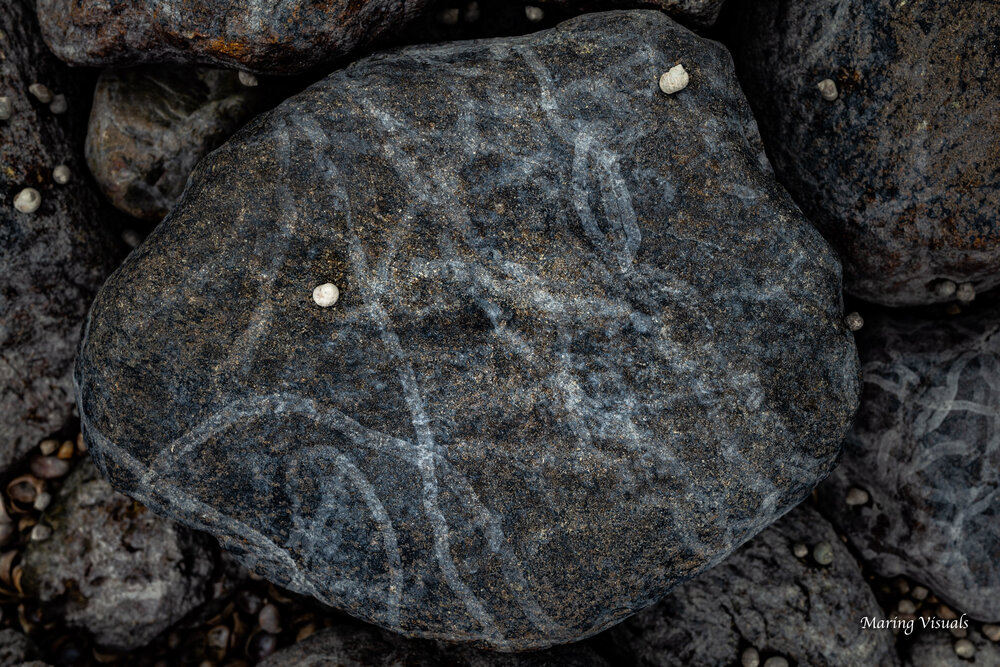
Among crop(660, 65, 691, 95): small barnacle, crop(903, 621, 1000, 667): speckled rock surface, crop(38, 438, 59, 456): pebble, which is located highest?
crop(660, 65, 691, 95): small barnacle

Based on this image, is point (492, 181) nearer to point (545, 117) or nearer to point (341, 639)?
point (545, 117)

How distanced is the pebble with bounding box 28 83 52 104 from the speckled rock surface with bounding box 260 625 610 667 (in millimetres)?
2481

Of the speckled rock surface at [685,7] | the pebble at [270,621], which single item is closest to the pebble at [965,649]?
the speckled rock surface at [685,7]

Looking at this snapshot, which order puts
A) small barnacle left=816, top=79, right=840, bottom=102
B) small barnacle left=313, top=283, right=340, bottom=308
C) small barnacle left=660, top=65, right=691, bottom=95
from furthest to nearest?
small barnacle left=816, top=79, right=840, bottom=102 < small barnacle left=660, top=65, right=691, bottom=95 < small barnacle left=313, top=283, right=340, bottom=308

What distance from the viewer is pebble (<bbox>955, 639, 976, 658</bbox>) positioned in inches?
126

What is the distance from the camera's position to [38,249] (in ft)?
9.26

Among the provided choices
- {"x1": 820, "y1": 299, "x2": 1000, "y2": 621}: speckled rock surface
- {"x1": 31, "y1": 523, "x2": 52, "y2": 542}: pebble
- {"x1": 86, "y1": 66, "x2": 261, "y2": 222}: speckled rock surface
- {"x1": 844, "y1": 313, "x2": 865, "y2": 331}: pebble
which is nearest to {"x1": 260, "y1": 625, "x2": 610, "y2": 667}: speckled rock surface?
{"x1": 31, "y1": 523, "x2": 52, "y2": 542}: pebble

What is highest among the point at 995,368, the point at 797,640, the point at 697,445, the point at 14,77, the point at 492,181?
the point at 14,77

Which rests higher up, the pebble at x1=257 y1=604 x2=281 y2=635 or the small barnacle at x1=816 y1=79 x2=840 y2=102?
the small barnacle at x1=816 y1=79 x2=840 y2=102

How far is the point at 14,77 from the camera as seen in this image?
108 inches

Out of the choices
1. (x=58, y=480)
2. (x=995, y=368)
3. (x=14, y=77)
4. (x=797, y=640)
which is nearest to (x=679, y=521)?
(x=797, y=640)

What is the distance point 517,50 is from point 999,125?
1.72 metres

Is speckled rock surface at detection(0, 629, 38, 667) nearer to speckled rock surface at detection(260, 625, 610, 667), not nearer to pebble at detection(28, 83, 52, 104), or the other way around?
speckled rock surface at detection(260, 625, 610, 667)

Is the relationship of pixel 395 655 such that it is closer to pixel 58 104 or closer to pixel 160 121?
pixel 160 121
